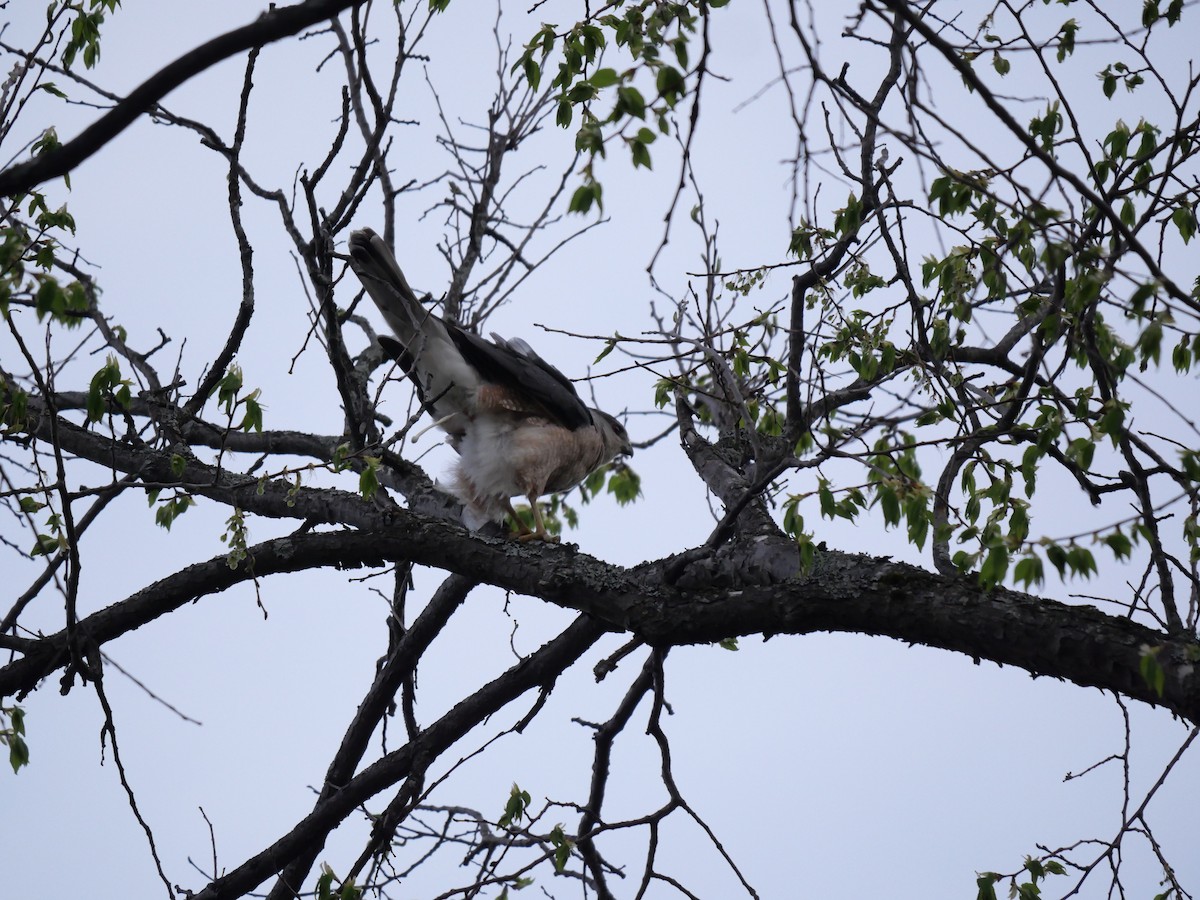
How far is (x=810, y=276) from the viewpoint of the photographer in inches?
122

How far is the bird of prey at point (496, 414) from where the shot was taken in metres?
5.08

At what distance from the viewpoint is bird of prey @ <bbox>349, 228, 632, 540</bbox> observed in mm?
5082

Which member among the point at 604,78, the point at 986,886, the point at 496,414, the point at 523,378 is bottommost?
the point at 986,886

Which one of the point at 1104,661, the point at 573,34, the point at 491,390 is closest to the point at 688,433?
the point at 491,390

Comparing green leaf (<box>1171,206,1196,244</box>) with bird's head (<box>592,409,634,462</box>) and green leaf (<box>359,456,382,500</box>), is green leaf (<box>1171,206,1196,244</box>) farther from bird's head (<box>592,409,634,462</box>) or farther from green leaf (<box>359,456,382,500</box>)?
bird's head (<box>592,409,634,462</box>)

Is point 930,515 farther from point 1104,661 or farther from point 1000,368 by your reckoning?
point 1000,368

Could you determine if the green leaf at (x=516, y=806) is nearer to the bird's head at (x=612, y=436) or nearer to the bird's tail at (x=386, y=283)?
the bird's tail at (x=386, y=283)

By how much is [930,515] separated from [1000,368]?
1908 mm

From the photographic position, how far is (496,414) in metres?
5.35

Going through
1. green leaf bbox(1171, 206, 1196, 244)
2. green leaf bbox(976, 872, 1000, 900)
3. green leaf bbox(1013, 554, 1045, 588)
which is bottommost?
green leaf bbox(976, 872, 1000, 900)

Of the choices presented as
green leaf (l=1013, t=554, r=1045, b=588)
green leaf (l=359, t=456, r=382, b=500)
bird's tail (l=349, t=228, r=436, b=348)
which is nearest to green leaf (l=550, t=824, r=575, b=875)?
green leaf (l=359, t=456, r=382, b=500)

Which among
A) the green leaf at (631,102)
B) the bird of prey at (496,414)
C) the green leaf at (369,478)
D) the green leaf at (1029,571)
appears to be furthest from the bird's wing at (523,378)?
the green leaf at (1029,571)

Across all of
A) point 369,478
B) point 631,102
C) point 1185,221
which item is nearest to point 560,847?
point 369,478

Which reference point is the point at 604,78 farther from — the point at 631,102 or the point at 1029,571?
the point at 1029,571
